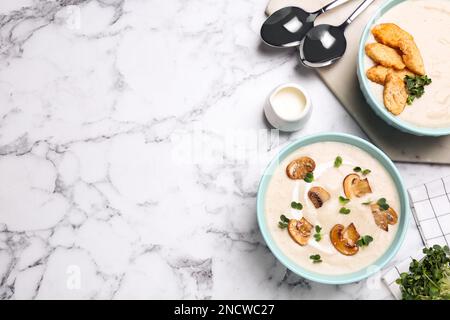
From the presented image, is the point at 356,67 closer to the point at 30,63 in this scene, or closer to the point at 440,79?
the point at 440,79

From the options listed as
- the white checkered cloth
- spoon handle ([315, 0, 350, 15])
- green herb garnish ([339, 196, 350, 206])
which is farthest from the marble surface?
green herb garnish ([339, 196, 350, 206])

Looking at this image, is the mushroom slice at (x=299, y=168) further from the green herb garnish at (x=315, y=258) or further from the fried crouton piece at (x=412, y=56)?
the fried crouton piece at (x=412, y=56)

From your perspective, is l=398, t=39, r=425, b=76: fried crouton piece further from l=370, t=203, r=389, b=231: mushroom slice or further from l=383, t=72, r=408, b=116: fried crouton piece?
l=370, t=203, r=389, b=231: mushroom slice

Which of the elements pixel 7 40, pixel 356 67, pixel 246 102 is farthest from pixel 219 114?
pixel 7 40

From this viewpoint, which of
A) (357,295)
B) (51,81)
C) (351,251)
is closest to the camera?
(351,251)

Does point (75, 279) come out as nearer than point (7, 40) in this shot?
Yes

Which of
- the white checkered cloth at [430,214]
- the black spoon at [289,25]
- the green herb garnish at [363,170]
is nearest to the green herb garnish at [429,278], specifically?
the white checkered cloth at [430,214]
